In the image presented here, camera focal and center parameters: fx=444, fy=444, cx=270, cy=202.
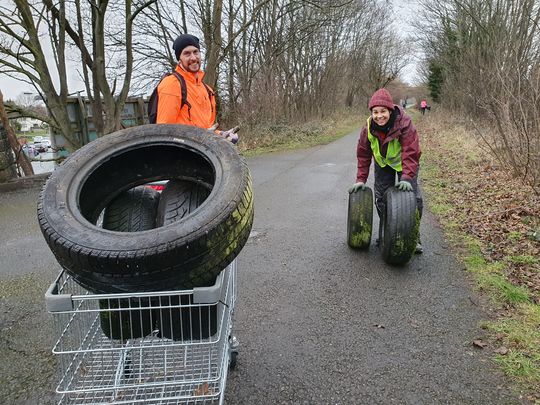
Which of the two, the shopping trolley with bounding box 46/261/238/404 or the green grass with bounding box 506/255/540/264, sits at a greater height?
Result: the shopping trolley with bounding box 46/261/238/404

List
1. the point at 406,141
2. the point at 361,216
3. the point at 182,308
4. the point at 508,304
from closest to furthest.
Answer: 1. the point at 182,308
2. the point at 508,304
3. the point at 406,141
4. the point at 361,216

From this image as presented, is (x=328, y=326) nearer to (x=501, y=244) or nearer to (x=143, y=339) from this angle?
(x=143, y=339)

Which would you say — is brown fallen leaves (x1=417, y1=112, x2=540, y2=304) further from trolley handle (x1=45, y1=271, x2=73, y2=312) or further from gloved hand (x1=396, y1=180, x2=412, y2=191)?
trolley handle (x1=45, y1=271, x2=73, y2=312)

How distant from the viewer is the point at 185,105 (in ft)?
10.9

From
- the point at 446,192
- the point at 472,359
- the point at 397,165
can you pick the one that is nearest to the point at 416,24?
the point at 446,192

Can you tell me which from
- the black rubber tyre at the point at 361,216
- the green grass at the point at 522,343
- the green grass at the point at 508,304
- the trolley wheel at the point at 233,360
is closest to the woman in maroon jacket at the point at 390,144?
the black rubber tyre at the point at 361,216

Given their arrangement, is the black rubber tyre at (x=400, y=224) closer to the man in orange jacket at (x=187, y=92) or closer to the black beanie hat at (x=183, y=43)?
the man in orange jacket at (x=187, y=92)

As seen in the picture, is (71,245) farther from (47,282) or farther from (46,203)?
(47,282)

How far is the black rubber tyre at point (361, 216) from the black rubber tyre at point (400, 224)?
0.47 m

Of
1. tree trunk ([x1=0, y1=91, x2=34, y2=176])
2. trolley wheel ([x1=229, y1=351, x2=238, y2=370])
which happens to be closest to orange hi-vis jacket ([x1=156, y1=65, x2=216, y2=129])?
trolley wheel ([x1=229, y1=351, x2=238, y2=370])

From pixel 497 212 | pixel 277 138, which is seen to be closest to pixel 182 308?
pixel 497 212

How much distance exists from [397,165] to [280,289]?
1.83 meters

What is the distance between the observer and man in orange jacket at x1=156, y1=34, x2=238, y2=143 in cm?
326

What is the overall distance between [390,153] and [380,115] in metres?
0.47
